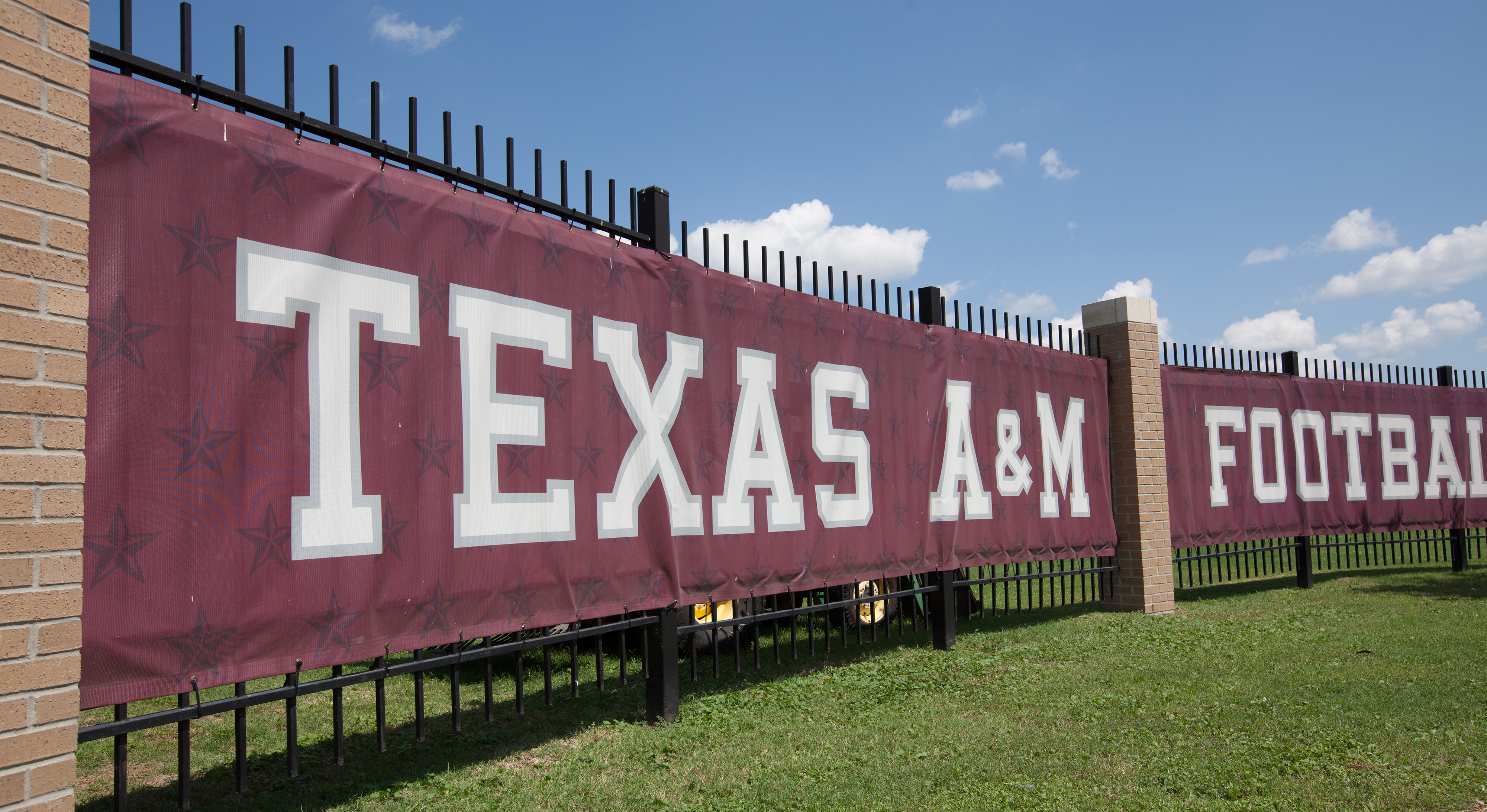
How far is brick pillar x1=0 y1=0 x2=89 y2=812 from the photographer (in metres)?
2.68

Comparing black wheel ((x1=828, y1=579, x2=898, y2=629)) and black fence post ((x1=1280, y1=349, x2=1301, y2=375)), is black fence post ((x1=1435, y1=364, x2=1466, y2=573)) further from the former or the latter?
black wheel ((x1=828, y1=579, x2=898, y2=629))

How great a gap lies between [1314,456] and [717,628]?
10.2 metres

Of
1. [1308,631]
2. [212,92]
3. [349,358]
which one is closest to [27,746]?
[349,358]

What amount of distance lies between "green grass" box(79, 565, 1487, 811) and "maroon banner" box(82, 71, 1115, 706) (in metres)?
0.87

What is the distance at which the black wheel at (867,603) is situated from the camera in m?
7.87

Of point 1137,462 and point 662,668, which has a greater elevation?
point 1137,462

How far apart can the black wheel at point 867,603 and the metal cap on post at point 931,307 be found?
2.55 metres

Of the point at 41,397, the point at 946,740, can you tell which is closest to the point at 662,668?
the point at 946,740

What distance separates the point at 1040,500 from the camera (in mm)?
9133

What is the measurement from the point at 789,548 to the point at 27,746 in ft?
15.1

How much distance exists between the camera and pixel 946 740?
5.08m

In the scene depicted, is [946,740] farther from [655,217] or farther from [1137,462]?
[1137,462]

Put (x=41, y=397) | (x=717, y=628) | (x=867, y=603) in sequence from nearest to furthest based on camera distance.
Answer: (x=41, y=397)
(x=717, y=628)
(x=867, y=603)

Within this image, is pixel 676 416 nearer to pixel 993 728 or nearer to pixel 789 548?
pixel 789 548
